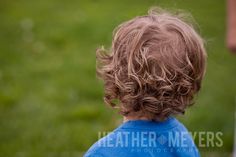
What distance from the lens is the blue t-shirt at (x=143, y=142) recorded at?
7.73 ft

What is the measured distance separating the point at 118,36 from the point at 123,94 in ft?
0.80

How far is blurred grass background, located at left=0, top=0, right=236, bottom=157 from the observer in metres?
4.76

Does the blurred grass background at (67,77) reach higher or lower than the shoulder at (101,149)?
higher

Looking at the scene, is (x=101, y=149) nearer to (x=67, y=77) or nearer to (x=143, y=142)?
(x=143, y=142)

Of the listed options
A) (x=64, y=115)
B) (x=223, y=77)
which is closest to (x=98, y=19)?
(x=223, y=77)

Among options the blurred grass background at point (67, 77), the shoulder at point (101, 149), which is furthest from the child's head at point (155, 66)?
the blurred grass background at point (67, 77)

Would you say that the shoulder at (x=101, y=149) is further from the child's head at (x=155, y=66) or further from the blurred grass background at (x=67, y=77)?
the blurred grass background at (x=67, y=77)

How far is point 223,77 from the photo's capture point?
600 centimetres

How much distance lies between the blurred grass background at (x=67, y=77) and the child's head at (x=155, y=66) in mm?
1160

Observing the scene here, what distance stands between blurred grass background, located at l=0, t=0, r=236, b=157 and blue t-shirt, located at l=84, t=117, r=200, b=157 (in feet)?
4.41

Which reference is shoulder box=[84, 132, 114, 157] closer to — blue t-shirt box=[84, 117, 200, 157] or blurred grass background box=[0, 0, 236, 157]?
blue t-shirt box=[84, 117, 200, 157]

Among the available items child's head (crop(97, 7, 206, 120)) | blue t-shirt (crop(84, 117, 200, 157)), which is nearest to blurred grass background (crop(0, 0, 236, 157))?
child's head (crop(97, 7, 206, 120))

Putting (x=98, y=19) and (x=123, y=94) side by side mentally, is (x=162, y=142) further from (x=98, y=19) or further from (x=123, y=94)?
(x=98, y=19)

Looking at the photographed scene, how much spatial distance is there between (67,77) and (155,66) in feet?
11.3
